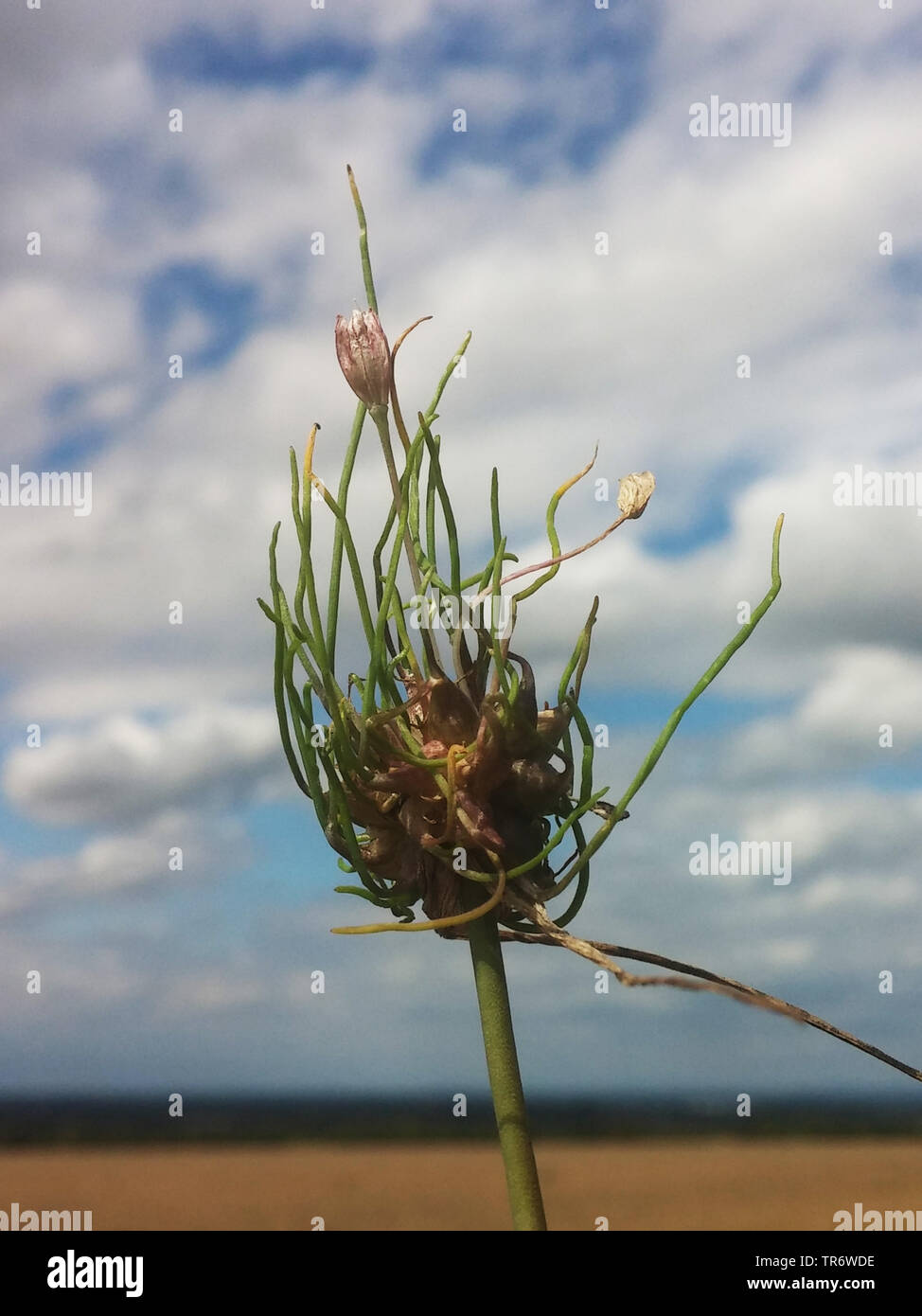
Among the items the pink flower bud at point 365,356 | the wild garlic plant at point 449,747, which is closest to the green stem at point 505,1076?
the wild garlic plant at point 449,747

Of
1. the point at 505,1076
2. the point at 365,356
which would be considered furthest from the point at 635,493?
the point at 505,1076

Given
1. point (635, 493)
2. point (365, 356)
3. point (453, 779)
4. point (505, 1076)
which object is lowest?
point (505, 1076)

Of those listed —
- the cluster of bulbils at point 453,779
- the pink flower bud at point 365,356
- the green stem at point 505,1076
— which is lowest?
the green stem at point 505,1076

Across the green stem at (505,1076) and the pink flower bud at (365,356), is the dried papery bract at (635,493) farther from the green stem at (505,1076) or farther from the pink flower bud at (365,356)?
the green stem at (505,1076)

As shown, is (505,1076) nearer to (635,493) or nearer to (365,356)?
(635,493)
